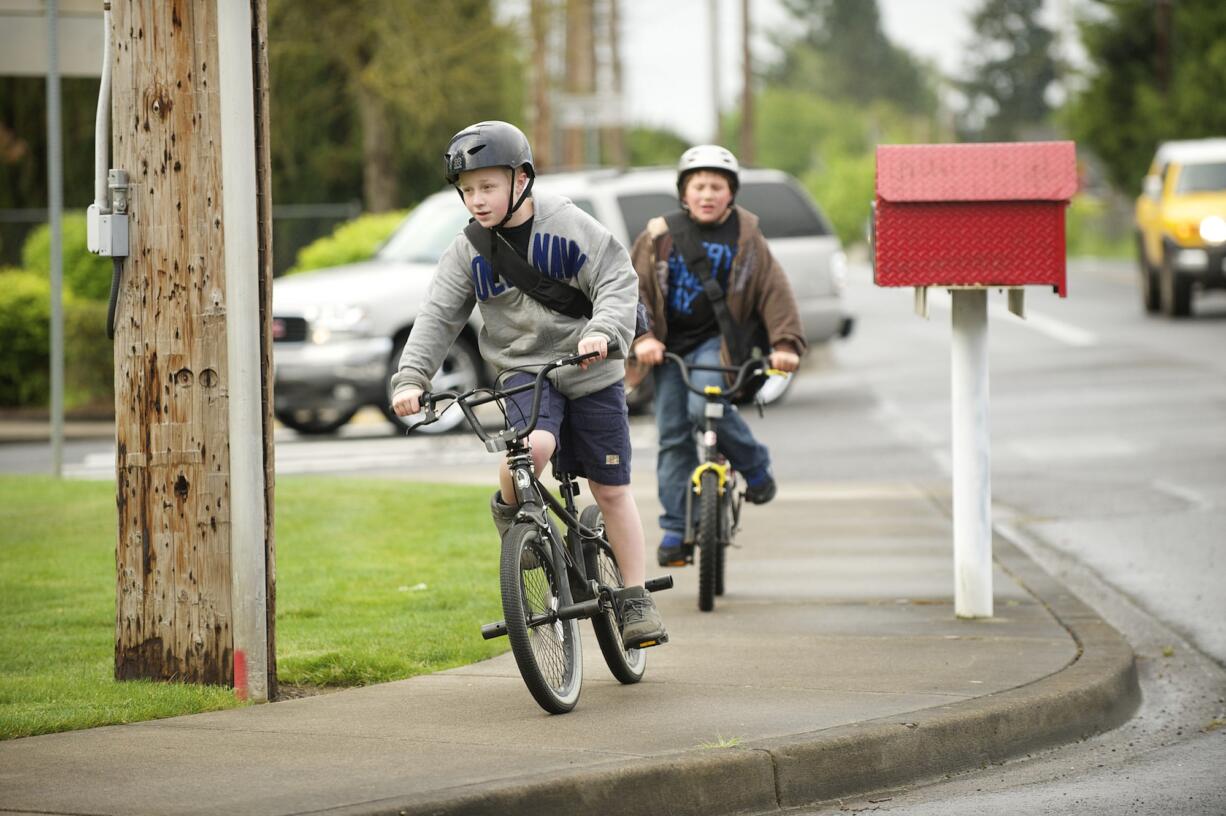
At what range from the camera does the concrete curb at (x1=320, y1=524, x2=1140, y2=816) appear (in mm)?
4898

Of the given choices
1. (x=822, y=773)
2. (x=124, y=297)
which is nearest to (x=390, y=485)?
(x=124, y=297)

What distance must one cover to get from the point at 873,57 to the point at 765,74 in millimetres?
7374

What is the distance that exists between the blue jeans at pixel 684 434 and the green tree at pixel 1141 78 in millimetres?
40743

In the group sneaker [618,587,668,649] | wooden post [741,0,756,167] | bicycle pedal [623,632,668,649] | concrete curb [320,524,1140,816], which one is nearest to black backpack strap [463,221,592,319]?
sneaker [618,587,668,649]

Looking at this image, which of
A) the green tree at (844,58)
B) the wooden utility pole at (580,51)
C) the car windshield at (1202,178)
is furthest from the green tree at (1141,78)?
the green tree at (844,58)

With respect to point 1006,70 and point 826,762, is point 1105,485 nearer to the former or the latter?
point 826,762

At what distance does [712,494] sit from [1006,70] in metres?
120

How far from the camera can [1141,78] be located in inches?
2087

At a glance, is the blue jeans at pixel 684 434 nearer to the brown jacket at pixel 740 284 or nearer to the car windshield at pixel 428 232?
the brown jacket at pixel 740 284

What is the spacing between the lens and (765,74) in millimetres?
136625

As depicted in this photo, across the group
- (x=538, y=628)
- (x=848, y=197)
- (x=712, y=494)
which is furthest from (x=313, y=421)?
(x=848, y=197)

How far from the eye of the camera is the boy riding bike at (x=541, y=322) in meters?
5.97

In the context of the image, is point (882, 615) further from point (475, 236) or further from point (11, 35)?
point (11, 35)

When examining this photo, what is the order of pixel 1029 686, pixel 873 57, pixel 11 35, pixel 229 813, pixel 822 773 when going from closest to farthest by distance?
1. pixel 229 813
2. pixel 822 773
3. pixel 1029 686
4. pixel 11 35
5. pixel 873 57
